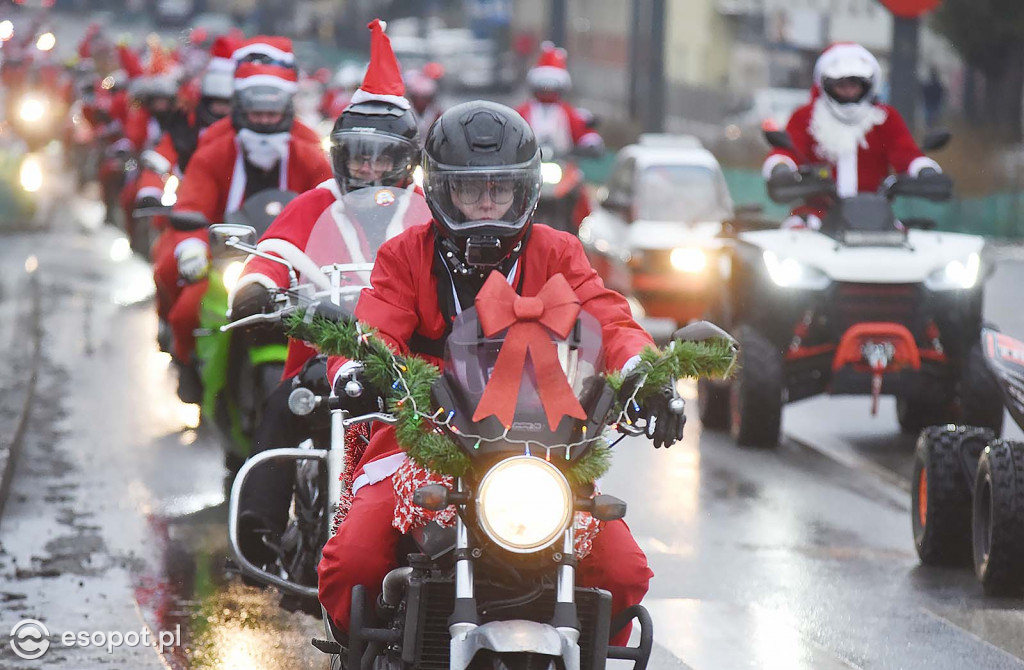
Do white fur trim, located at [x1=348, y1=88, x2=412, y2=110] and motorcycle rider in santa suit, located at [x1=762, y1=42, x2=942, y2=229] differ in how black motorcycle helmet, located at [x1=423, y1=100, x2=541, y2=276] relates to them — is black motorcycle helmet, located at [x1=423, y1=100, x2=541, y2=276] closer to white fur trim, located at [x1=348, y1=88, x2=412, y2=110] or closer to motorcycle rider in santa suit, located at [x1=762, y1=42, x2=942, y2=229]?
white fur trim, located at [x1=348, y1=88, x2=412, y2=110]

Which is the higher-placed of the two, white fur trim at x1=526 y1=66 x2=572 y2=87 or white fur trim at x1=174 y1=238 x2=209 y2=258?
white fur trim at x1=526 y1=66 x2=572 y2=87

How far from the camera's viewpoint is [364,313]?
542 centimetres

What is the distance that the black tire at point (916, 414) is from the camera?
12.4m

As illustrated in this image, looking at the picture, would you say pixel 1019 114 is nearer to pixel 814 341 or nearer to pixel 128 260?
pixel 128 260

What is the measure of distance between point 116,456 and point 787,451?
3952 mm

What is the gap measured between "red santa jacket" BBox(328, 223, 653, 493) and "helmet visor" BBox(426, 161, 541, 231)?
0.28 metres

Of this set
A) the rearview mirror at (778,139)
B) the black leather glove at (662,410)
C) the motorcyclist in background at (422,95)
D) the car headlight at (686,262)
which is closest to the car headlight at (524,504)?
the black leather glove at (662,410)

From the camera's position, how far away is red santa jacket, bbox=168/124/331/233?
986 centimetres

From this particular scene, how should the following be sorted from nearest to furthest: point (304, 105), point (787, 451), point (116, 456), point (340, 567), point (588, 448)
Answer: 1. point (588, 448)
2. point (340, 567)
3. point (116, 456)
4. point (787, 451)
5. point (304, 105)

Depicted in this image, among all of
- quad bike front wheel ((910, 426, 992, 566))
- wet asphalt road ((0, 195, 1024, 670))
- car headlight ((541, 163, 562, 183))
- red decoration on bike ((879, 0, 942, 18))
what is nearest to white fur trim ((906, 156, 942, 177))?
wet asphalt road ((0, 195, 1024, 670))

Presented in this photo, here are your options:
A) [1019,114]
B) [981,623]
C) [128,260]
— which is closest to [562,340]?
[981,623]

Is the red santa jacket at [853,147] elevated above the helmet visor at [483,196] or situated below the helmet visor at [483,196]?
below

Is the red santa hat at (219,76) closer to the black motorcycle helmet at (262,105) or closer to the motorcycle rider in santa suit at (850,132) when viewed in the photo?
the black motorcycle helmet at (262,105)

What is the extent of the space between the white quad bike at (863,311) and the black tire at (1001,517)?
9.72 feet
